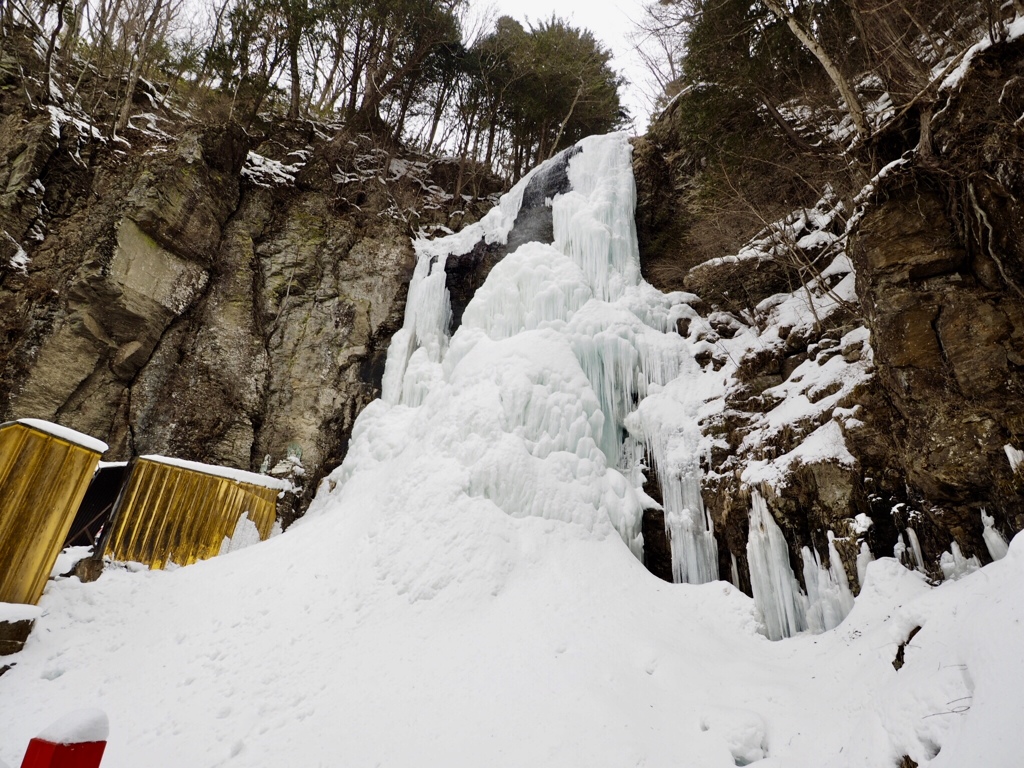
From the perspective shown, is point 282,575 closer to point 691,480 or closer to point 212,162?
point 691,480

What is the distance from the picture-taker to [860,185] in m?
6.31

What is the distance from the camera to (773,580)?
5914mm

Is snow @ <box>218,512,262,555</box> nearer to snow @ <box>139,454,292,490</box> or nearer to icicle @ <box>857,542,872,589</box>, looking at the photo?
snow @ <box>139,454,292,490</box>

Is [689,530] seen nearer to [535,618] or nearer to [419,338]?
[535,618]

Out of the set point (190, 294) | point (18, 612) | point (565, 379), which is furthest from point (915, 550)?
point (190, 294)

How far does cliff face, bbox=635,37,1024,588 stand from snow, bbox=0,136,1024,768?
0.27 m

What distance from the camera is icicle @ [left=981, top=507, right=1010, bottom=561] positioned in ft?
14.6

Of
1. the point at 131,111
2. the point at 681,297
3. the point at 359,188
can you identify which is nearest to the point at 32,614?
the point at 681,297

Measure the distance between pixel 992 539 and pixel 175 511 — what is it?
34.4 ft

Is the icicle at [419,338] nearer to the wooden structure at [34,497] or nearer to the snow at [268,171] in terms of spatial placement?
the snow at [268,171]

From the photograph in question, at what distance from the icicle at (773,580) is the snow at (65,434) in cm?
792

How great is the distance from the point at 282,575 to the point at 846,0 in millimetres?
11786

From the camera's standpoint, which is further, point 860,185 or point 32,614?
point 860,185

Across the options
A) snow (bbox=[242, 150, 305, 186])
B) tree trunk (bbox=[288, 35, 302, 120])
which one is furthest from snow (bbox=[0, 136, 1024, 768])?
tree trunk (bbox=[288, 35, 302, 120])
